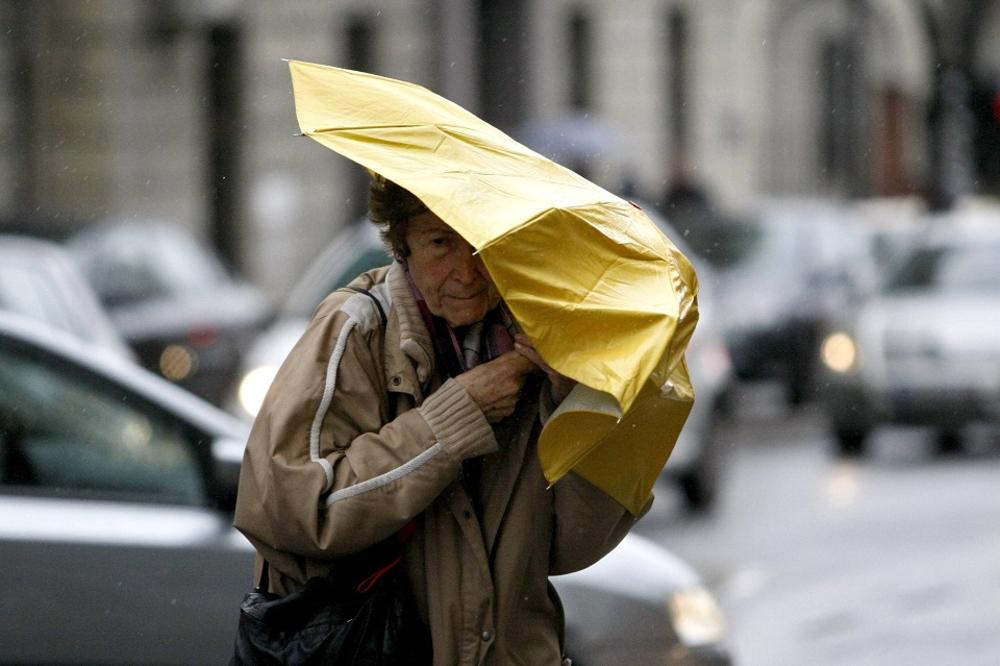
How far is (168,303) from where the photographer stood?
44.7ft

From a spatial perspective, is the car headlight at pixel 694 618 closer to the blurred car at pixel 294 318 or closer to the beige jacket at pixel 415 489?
the beige jacket at pixel 415 489

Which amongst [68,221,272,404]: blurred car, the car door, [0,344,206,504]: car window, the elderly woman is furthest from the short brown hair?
[68,221,272,404]: blurred car

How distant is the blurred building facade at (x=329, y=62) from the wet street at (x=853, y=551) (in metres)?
3.92

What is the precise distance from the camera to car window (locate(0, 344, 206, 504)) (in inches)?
196

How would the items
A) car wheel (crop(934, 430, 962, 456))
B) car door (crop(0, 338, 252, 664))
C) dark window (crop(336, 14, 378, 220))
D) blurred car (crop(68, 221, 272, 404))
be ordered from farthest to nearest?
dark window (crop(336, 14, 378, 220)), car wheel (crop(934, 430, 962, 456)), blurred car (crop(68, 221, 272, 404)), car door (crop(0, 338, 252, 664))

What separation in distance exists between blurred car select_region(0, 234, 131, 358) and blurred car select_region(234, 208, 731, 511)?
828mm

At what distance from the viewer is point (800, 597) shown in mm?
9047

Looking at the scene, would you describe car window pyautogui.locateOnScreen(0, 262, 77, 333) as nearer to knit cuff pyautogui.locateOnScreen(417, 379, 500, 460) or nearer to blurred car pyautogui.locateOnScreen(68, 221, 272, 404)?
blurred car pyautogui.locateOnScreen(68, 221, 272, 404)

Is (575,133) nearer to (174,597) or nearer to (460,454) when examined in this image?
(174,597)

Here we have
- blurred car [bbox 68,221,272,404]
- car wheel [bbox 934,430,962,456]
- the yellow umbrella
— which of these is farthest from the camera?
car wheel [bbox 934,430,962,456]

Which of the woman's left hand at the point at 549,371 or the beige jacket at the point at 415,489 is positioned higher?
the woman's left hand at the point at 549,371

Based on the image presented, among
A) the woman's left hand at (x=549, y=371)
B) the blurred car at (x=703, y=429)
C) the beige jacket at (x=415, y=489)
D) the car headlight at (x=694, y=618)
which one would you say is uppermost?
the woman's left hand at (x=549, y=371)

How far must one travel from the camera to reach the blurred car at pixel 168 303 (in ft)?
42.7

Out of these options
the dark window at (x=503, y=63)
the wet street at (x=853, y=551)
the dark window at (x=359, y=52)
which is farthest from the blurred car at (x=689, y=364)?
the dark window at (x=359, y=52)
